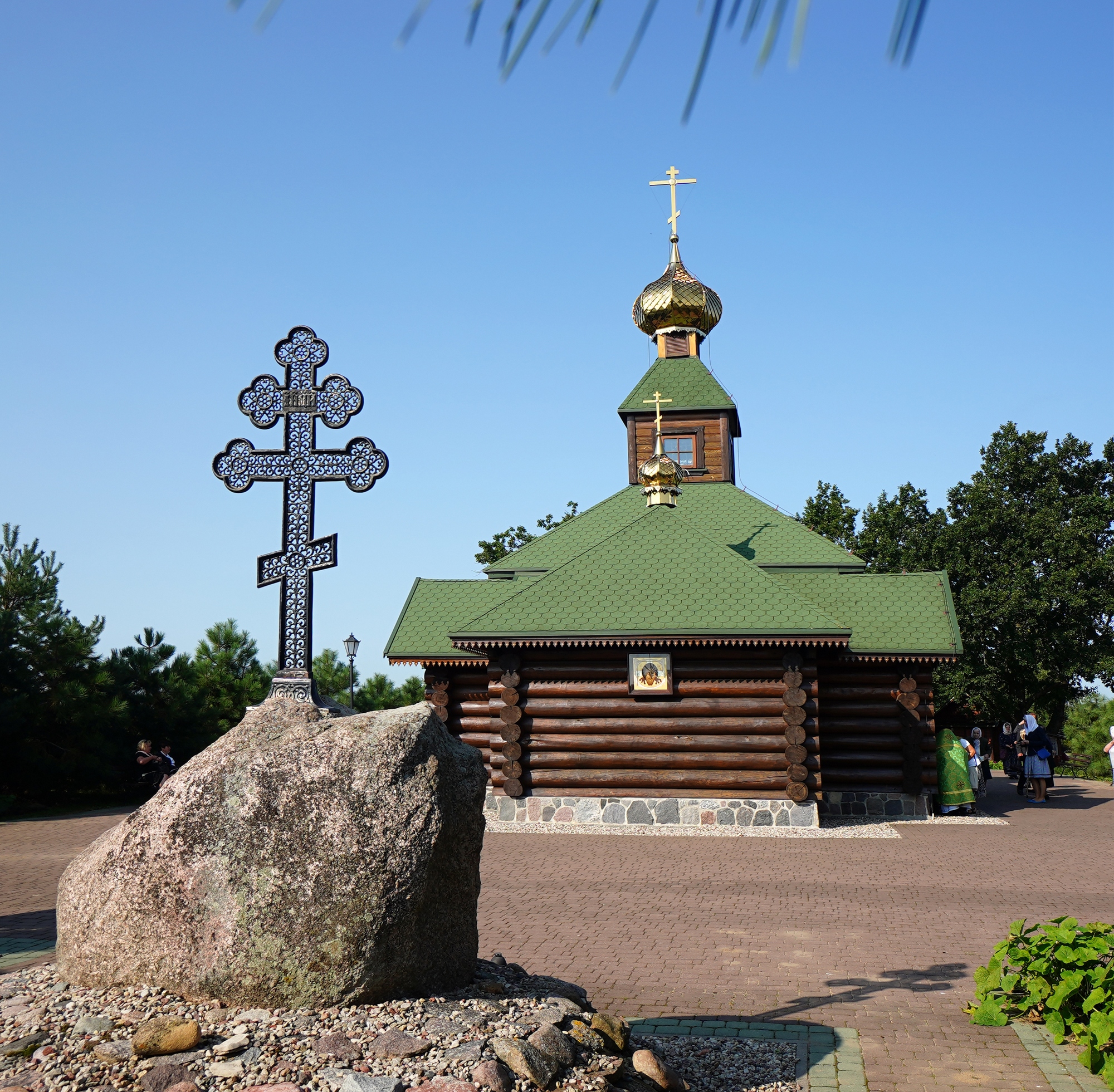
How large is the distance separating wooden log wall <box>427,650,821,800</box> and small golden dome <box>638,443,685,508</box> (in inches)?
209

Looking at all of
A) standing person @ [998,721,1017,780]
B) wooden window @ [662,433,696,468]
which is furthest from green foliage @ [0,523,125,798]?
standing person @ [998,721,1017,780]

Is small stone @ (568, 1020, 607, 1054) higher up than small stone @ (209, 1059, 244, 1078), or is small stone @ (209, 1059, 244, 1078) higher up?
small stone @ (209, 1059, 244, 1078)

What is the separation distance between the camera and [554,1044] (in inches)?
183

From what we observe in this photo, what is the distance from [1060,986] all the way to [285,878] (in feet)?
14.8

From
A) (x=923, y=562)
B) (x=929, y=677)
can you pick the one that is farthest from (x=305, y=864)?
(x=923, y=562)

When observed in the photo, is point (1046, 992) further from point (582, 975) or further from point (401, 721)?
point (401, 721)

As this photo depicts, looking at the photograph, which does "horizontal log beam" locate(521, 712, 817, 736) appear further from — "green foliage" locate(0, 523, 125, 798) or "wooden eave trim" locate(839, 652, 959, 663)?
"green foliage" locate(0, 523, 125, 798)

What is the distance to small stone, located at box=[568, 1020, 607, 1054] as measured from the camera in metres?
4.83

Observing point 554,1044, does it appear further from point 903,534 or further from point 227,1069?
point 903,534

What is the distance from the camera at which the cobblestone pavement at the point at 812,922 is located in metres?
6.35

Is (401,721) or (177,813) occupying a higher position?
(401,721)

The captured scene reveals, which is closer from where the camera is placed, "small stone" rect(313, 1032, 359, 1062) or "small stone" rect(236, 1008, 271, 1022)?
"small stone" rect(313, 1032, 359, 1062)

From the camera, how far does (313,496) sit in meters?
7.07

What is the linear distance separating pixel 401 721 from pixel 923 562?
35.9 m
